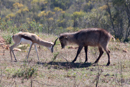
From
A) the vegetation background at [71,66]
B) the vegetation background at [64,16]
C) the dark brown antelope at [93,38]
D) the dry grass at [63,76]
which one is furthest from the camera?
the vegetation background at [64,16]

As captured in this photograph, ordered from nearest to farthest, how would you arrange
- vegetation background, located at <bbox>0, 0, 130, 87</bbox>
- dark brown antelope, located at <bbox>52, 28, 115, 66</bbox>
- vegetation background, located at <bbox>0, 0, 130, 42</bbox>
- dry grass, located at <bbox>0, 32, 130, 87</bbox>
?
dry grass, located at <bbox>0, 32, 130, 87</bbox>, vegetation background, located at <bbox>0, 0, 130, 87</bbox>, dark brown antelope, located at <bbox>52, 28, 115, 66</bbox>, vegetation background, located at <bbox>0, 0, 130, 42</bbox>

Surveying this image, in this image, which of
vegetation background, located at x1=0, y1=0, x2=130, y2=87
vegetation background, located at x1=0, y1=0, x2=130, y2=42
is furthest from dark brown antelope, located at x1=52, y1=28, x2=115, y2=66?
vegetation background, located at x1=0, y1=0, x2=130, y2=42

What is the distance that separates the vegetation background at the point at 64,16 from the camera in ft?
57.6

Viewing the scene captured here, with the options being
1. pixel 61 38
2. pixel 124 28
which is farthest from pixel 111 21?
pixel 61 38

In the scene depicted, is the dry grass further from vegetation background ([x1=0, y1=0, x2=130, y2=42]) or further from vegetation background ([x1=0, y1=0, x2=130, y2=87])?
vegetation background ([x1=0, y1=0, x2=130, y2=42])

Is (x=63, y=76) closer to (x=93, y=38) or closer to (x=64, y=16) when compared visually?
(x=93, y=38)

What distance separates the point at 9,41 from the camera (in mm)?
11453

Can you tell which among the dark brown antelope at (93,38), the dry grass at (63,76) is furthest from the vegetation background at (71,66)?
the dark brown antelope at (93,38)

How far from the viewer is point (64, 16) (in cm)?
4662

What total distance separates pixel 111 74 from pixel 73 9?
157 ft


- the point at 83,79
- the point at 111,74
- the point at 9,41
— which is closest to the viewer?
the point at 83,79

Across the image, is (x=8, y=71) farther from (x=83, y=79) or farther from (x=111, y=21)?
(x=111, y=21)

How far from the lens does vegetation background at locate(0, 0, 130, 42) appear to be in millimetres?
17555

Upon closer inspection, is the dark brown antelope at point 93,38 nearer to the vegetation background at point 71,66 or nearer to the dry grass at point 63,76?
the vegetation background at point 71,66
